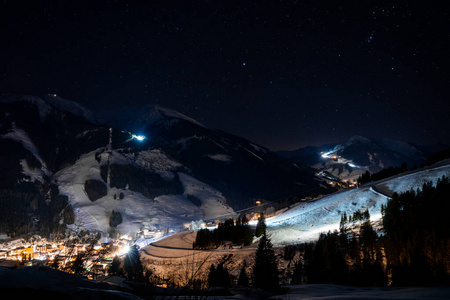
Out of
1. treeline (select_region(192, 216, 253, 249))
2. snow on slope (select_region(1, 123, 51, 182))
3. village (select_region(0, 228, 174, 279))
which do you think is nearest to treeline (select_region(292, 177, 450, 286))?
treeline (select_region(192, 216, 253, 249))

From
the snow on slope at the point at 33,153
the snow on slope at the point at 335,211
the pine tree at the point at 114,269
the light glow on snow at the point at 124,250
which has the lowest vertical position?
the light glow on snow at the point at 124,250

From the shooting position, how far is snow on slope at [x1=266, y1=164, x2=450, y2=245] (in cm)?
6631

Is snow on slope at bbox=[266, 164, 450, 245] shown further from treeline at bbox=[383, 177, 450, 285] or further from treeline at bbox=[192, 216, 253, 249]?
treeline at bbox=[383, 177, 450, 285]

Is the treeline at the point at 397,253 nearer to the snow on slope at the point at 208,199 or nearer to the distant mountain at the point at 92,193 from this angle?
the distant mountain at the point at 92,193

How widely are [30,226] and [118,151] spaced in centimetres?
8046

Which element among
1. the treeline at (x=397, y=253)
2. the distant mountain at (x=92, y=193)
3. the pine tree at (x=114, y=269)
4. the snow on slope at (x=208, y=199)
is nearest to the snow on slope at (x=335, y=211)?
the treeline at (x=397, y=253)

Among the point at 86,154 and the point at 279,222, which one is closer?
the point at 279,222

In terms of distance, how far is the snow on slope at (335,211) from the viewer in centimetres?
6631

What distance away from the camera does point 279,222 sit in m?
82.3

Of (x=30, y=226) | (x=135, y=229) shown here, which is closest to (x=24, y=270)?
(x=135, y=229)

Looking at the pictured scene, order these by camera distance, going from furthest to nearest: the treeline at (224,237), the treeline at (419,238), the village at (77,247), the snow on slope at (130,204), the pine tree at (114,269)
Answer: the snow on slope at (130,204)
the village at (77,247)
the treeline at (224,237)
the pine tree at (114,269)
the treeline at (419,238)

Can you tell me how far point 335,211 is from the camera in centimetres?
7488

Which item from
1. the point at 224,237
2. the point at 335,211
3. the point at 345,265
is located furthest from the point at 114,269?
the point at 335,211

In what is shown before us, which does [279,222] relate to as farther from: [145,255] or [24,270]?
[24,270]
